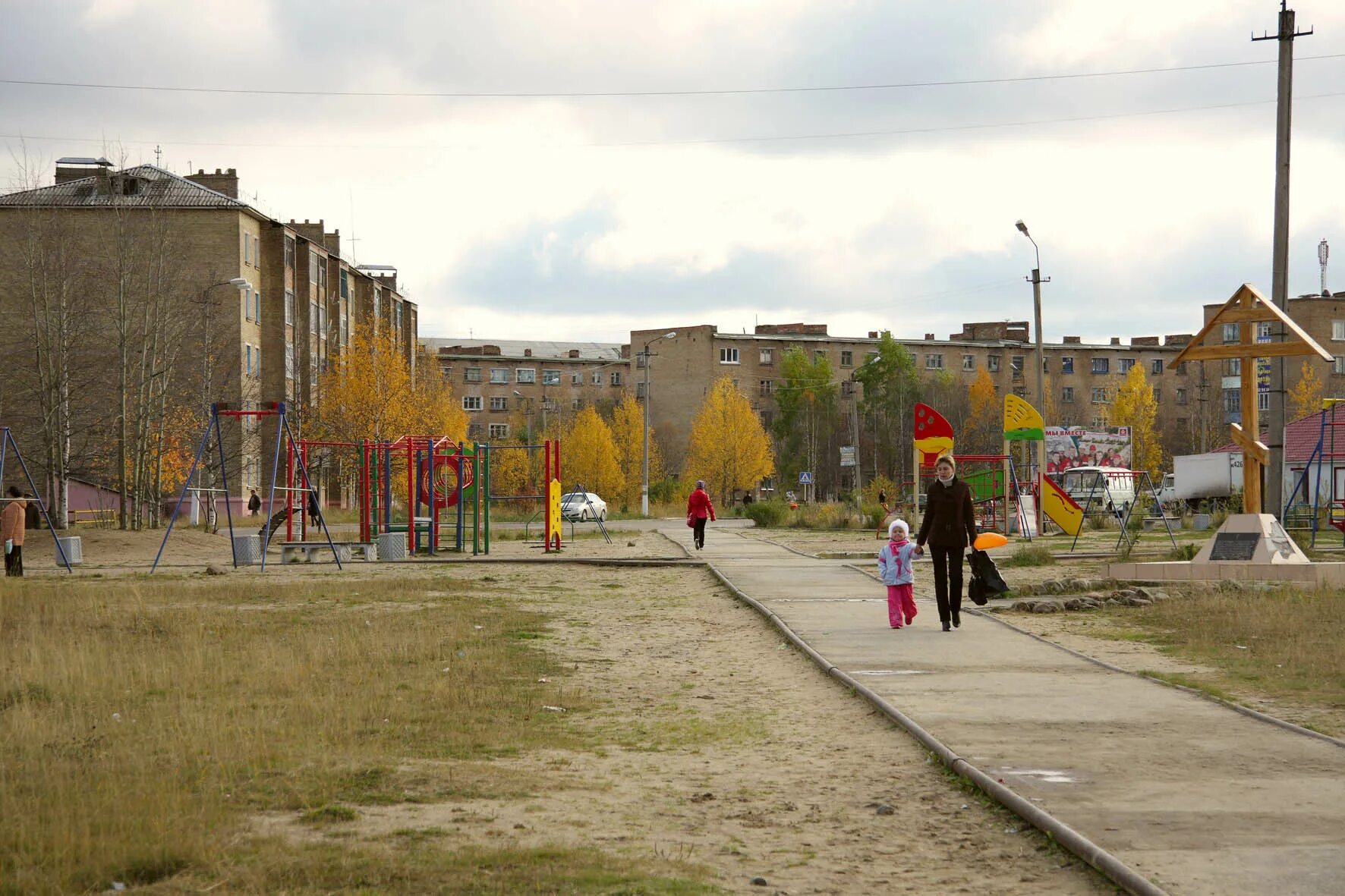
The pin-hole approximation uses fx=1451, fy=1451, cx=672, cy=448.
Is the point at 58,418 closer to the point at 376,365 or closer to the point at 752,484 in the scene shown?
the point at 376,365

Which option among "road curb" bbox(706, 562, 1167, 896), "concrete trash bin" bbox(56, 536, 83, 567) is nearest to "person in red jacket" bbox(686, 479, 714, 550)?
"concrete trash bin" bbox(56, 536, 83, 567)

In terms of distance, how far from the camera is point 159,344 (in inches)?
1864

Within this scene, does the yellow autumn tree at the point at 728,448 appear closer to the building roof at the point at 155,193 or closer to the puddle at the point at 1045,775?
the building roof at the point at 155,193

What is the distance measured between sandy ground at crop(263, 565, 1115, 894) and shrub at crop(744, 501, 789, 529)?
41.0 m

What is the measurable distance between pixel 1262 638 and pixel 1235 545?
622cm

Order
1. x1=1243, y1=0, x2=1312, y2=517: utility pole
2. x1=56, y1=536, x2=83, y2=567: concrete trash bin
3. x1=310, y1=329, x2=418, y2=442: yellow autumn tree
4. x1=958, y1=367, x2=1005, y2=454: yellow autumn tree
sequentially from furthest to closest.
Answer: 1. x1=958, y1=367, x2=1005, y2=454: yellow autumn tree
2. x1=310, y1=329, x2=418, y2=442: yellow autumn tree
3. x1=56, y1=536, x2=83, y2=567: concrete trash bin
4. x1=1243, y1=0, x2=1312, y2=517: utility pole

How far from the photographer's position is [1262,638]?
14047 mm

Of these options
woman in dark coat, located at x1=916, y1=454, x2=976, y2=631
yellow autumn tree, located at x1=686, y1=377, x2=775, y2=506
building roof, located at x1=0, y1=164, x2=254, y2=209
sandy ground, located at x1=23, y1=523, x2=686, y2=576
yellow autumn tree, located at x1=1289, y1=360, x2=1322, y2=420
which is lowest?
sandy ground, located at x1=23, y1=523, x2=686, y2=576

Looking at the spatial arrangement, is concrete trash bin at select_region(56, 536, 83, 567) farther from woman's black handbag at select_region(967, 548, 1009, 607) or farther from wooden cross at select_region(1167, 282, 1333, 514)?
→ wooden cross at select_region(1167, 282, 1333, 514)

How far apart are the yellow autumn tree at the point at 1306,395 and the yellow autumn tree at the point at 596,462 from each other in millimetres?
46251

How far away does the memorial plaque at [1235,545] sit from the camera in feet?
64.8

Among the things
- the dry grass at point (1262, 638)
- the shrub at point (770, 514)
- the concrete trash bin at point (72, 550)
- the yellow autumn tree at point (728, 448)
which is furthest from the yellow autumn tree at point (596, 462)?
the dry grass at point (1262, 638)

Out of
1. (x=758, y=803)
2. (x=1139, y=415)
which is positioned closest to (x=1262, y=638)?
(x=758, y=803)

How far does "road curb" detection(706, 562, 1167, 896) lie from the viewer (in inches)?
219
